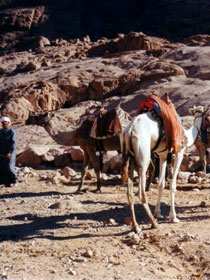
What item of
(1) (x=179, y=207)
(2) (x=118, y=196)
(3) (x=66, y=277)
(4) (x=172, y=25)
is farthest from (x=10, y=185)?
(4) (x=172, y=25)

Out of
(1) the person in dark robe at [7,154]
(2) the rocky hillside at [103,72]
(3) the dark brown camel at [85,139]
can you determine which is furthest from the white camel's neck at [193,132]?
(1) the person in dark robe at [7,154]

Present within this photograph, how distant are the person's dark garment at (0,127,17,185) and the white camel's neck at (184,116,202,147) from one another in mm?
5084

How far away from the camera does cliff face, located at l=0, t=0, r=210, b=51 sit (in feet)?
148

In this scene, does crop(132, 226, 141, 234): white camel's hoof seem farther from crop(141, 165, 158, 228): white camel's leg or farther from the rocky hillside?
the rocky hillside

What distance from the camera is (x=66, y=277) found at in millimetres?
5426

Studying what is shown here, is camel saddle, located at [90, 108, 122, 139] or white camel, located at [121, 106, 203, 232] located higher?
white camel, located at [121, 106, 203, 232]

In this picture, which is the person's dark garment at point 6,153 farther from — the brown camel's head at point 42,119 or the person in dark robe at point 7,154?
the brown camel's head at point 42,119

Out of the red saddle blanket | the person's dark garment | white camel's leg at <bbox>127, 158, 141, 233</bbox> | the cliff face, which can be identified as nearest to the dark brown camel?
the person's dark garment

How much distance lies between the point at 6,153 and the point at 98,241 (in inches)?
231

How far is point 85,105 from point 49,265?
63.6 ft

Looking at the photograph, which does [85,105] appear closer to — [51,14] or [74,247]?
[74,247]

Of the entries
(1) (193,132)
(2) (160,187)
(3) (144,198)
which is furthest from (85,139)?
(3) (144,198)

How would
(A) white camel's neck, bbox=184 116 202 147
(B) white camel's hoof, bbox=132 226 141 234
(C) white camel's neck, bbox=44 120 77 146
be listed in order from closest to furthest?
(B) white camel's hoof, bbox=132 226 141 234, (A) white camel's neck, bbox=184 116 202 147, (C) white camel's neck, bbox=44 120 77 146

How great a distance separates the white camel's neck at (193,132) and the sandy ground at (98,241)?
1.24 metres
